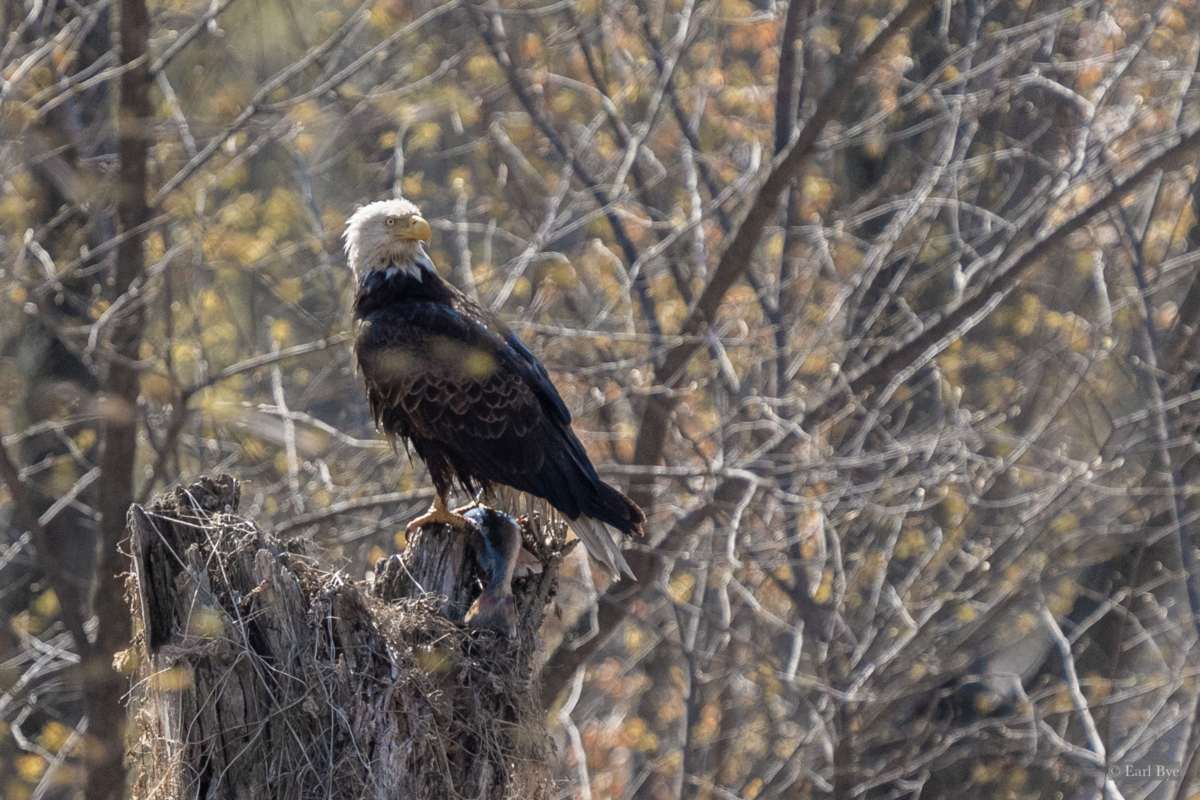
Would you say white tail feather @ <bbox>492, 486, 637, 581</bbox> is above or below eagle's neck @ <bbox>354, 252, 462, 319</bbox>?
below

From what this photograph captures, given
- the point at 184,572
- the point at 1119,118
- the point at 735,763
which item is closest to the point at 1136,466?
the point at 1119,118

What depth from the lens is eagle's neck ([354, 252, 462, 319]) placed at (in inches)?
234

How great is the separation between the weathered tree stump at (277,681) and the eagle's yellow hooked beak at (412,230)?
7.28ft

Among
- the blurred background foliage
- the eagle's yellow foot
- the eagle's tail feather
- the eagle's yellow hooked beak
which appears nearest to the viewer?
the eagle's yellow foot

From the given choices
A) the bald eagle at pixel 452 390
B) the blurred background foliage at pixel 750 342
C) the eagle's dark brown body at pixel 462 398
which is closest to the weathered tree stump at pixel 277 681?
the bald eagle at pixel 452 390

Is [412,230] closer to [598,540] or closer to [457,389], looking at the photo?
[457,389]

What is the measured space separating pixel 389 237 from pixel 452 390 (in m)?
0.82

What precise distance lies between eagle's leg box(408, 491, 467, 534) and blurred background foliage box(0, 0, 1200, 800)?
1473 mm

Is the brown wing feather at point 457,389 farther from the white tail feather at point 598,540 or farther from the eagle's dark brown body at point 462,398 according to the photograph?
the white tail feather at point 598,540

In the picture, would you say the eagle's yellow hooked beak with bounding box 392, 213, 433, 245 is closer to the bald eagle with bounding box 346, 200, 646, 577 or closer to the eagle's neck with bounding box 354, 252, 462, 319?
the bald eagle with bounding box 346, 200, 646, 577

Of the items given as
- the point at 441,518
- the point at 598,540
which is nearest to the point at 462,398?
the point at 441,518

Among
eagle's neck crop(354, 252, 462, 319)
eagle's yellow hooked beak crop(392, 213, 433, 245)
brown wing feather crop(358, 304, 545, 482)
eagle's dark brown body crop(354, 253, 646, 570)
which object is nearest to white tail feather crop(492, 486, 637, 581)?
eagle's dark brown body crop(354, 253, 646, 570)

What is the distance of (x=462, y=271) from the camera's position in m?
8.91

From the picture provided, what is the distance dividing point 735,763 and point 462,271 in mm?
5064
